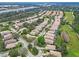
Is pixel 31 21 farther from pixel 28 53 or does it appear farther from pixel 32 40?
pixel 28 53

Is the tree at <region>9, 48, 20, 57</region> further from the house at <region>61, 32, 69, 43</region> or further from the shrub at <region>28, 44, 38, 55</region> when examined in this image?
the house at <region>61, 32, 69, 43</region>

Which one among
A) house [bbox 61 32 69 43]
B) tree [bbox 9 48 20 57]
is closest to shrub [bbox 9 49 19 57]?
tree [bbox 9 48 20 57]

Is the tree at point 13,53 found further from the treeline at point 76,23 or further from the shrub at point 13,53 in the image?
the treeline at point 76,23

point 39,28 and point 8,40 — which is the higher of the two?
point 39,28

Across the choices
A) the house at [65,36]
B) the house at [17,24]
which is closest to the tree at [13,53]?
the house at [17,24]

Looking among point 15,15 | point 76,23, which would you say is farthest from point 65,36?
point 15,15

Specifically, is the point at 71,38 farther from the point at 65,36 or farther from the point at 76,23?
the point at 76,23
